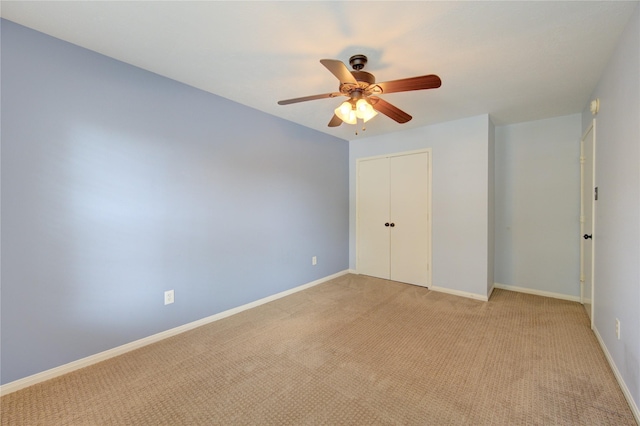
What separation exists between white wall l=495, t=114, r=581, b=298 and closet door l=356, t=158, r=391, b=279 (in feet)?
5.19

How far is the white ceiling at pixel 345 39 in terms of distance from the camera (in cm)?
158

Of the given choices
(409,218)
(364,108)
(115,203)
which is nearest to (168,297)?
(115,203)

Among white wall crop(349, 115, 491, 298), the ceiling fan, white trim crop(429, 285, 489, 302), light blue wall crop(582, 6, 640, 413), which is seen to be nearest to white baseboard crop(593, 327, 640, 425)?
light blue wall crop(582, 6, 640, 413)

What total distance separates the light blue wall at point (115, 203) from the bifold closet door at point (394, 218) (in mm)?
1769

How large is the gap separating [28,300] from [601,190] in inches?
176

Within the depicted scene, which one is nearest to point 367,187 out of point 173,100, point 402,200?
point 402,200

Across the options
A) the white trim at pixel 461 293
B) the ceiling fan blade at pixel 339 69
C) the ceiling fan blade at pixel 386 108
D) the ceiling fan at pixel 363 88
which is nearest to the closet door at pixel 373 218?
the white trim at pixel 461 293

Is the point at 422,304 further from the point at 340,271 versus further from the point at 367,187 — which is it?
the point at 367,187

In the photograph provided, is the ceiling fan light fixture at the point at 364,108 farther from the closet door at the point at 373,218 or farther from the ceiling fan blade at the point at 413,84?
the closet door at the point at 373,218

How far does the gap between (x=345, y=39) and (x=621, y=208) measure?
2191 mm

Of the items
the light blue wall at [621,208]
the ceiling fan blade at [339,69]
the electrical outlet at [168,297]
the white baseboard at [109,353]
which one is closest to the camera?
the ceiling fan blade at [339,69]

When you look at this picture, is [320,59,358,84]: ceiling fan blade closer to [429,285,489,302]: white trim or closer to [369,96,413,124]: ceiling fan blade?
[369,96,413,124]: ceiling fan blade

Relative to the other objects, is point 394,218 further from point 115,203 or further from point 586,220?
point 115,203

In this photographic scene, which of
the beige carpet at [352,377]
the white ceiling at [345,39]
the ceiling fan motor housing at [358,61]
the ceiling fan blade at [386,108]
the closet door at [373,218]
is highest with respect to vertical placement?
the white ceiling at [345,39]
